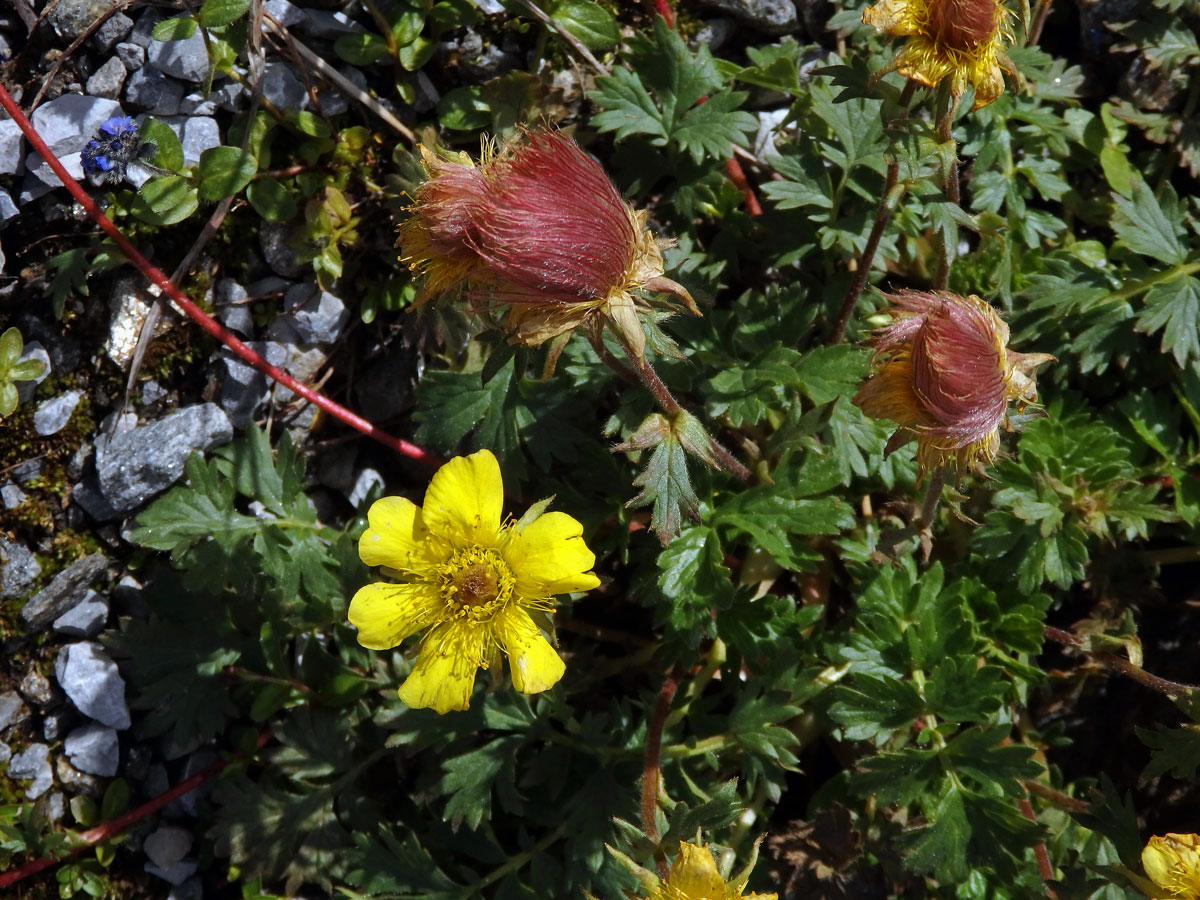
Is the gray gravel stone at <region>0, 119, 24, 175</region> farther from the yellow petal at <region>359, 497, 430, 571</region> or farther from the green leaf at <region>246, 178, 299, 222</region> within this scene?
the yellow petal at <region>359, 497, 430, 571</region>

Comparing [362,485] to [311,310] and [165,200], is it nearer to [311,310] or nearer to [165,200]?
[311,310]

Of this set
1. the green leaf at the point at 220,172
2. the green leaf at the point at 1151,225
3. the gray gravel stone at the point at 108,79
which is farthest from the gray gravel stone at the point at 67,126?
the green leaf at the point at 1151,225

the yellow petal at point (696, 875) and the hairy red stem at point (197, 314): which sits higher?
the hairy red stem at point (197, 314)

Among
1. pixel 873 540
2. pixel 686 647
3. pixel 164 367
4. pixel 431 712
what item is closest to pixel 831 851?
pixel 686 647

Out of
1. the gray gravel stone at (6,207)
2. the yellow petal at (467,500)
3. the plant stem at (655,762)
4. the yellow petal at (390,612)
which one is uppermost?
the gray gravel stone at (6,207)

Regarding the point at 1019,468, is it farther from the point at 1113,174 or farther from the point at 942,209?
the point at 1113,174

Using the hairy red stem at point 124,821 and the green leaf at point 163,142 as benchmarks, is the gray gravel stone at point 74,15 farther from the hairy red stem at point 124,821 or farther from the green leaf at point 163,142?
the hairy red stem at point 124,821
